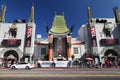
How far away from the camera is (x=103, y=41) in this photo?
150 feet

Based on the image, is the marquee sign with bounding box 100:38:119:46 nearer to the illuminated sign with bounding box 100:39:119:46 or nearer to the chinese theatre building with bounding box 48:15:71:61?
the illuminated sign with bounding box 100:39:119:46

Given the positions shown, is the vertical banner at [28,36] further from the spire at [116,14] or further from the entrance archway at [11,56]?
the spire at [116,14]

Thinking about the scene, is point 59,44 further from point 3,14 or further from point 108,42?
point 3,14

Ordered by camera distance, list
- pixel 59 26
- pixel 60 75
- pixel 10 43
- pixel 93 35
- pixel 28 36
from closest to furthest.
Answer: pixel 60 75, pixel 10 43, pixel 28 36, pixel 93 35, pixel 59 26

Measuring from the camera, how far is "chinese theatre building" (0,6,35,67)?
1709 inches

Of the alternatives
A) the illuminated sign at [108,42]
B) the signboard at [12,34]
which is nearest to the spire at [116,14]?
the illuminated sign at [108,42]

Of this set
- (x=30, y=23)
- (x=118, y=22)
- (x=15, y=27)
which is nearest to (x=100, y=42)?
(x=118, y=22)

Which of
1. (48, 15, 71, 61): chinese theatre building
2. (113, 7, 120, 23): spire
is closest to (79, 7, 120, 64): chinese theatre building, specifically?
(113, 7, 120, 23): spire

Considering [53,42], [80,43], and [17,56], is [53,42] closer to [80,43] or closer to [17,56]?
[80,43]

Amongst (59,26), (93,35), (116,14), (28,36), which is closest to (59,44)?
(59,26)

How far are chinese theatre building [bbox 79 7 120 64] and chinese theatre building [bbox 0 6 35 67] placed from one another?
59.0 ft

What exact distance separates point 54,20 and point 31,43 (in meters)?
14.9

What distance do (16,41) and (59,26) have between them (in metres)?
16.0

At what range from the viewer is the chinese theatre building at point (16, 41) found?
43.4 metres
